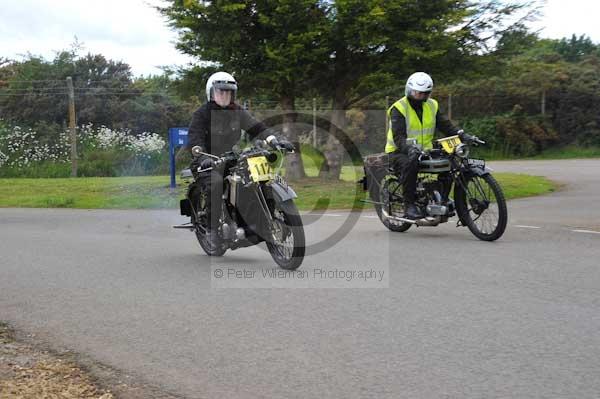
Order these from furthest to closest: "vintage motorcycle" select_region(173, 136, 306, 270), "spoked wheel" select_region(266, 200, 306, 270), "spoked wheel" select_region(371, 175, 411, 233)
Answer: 1. "spoked wheel" select_region(371, 175, 411, 233)
2. "vintage motorcycle" select_region(173, 136, 306, 270)
3. "spoked wheel" select_region(266, 200, 306, 270)

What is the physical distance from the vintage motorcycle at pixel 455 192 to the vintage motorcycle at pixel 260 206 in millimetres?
2846

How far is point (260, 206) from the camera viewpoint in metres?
8.27

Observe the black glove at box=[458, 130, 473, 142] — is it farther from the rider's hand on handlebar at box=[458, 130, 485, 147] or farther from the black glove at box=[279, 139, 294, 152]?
the black glove at box=[279, 139, 294, 152]

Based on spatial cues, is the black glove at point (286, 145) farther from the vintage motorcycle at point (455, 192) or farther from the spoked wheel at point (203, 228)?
the vintage motorcycle at point (455, 192)

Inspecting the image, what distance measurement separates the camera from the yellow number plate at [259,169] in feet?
26.7

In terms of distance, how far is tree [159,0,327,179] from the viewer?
59.3 ft

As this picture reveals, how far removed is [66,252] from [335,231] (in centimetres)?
372

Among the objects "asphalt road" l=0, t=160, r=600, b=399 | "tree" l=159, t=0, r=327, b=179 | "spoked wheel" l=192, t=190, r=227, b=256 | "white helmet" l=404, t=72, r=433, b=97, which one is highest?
"tree" l=159, t=0, r=327, b=179

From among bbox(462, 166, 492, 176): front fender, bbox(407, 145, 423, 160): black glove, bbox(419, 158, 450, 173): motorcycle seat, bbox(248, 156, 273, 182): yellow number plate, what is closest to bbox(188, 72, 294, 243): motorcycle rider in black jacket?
bbox(248, 156, 273, 182): yellow number plate

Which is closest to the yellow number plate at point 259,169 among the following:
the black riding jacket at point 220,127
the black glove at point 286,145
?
the black glove at point 286,145

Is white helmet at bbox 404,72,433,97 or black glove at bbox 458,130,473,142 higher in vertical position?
white helmet at bbox 404,72,433,97

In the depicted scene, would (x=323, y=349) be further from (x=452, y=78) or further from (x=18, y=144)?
(x=18, y=144)

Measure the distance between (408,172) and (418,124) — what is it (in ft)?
2.35

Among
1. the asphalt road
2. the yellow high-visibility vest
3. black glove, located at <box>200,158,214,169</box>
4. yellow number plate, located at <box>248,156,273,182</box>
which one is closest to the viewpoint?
the asphalt road
